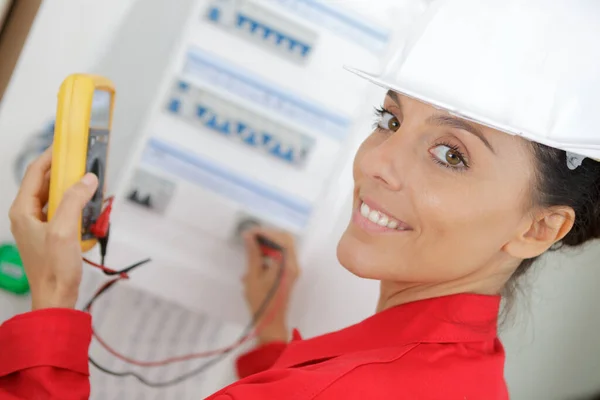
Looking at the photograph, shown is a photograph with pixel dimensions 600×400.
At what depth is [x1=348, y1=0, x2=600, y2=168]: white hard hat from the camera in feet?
2.41

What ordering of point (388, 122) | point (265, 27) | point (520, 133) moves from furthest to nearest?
point (265, 27) < point (388, 122) < point (520, 133)

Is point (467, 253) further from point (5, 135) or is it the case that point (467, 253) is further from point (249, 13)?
point (5, 135)

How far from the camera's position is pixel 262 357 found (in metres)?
1.19

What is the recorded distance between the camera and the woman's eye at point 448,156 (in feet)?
Result: 2.61

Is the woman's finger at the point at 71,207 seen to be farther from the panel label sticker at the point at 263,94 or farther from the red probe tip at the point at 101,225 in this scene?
the panel label sticker at the point at 263,94

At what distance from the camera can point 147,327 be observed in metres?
1.21

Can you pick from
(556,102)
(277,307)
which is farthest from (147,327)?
(556,102)

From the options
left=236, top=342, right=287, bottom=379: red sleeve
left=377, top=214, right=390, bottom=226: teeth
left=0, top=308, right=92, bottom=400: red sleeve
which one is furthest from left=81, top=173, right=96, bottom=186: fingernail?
left=236, top=342, right=287, bottom=379: red sleeve

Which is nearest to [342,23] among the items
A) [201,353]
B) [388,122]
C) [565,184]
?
[388,122]

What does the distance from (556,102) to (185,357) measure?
84 centimetres

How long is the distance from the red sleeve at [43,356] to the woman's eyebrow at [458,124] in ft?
1.71

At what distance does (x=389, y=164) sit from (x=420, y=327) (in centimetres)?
23

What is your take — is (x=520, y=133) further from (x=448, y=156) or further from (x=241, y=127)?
(x=241, y=127)

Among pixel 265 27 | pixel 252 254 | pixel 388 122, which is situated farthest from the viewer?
pixel 252 254
